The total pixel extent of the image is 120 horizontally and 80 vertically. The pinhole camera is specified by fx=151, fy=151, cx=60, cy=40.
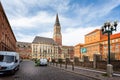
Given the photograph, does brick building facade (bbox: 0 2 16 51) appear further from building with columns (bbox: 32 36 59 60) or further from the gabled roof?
the gabled roof

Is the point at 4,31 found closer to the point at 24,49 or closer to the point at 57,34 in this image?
the point at 24,49

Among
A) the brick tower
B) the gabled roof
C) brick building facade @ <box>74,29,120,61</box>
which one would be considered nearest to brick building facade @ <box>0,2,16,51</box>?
brick building facade @ <box>74,29,120,61</box>

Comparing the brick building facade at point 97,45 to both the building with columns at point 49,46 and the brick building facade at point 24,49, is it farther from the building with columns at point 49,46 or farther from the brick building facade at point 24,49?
the brick building facade at point 24,49

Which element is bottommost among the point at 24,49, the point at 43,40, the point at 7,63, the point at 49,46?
the point at 7,63

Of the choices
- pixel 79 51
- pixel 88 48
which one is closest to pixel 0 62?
pixel 88 48

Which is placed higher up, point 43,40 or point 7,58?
point 43,40

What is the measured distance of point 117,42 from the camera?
70.4 m

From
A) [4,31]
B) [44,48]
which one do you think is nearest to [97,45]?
[4,31]

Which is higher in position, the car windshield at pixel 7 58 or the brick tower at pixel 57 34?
the brick tower at pixel 57 34

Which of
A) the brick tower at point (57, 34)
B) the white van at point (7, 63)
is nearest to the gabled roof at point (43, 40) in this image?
the brick tower at point (57, 34)

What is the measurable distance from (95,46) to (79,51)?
19.6 metres

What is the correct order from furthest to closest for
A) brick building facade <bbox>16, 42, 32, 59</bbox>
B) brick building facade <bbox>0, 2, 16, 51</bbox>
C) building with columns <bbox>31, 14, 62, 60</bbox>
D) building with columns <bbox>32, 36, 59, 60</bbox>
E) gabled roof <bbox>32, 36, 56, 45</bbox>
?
brick building facade <bbox>16, 42, 32, 59</bbox> → gabled roof <bbox>32, 36, 56, 45</bbox> → building with columns <bbox>31, 14, 62, 60</bbox> → building with columns <bbox>32, 36, 59, 60</bbox> → brick building facade <bbox>0, 2, 16, 51</bbox>

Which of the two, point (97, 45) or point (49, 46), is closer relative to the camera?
point (97, 45)

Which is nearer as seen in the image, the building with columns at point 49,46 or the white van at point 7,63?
the white van at point 7,63
